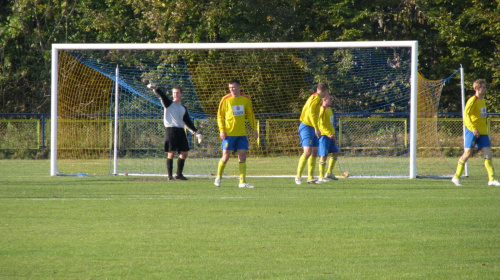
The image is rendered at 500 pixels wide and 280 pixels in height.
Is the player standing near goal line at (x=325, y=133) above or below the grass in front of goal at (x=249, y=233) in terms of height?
above

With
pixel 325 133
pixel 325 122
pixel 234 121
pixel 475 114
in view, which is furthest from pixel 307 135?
pixel 475 114

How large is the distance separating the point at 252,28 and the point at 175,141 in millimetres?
16125

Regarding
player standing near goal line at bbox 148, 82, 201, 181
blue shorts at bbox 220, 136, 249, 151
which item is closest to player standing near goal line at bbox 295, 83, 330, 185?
blue shorts at bbox 220, 136, 249, 151

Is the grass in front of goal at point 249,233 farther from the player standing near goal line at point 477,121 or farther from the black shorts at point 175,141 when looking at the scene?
the black shorts at point 175,141

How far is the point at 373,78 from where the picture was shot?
21453 millimetres

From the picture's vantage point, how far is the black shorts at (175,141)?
14062 millimetres

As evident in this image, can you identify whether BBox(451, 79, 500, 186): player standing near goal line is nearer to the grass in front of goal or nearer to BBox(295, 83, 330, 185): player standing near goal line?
the grass in front of goal

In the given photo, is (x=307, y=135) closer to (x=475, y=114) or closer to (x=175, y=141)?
(x=175, y=141)

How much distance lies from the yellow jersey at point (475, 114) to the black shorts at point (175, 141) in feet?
18.2

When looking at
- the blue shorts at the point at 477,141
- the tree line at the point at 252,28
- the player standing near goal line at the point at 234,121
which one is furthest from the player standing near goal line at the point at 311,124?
the tree line at the point at 252,28

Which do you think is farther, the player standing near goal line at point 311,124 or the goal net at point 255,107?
the goal net at point 255,107

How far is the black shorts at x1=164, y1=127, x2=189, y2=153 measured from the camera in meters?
14.1

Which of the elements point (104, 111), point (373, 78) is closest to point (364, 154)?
point (373, 78)

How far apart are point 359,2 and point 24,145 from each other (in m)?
15.3
